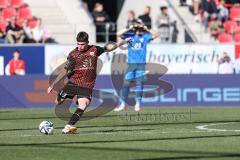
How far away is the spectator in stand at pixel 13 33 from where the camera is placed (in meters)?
29.2

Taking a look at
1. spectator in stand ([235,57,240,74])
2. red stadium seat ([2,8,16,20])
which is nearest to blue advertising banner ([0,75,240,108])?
spectator in stand ([235,57,240,74])

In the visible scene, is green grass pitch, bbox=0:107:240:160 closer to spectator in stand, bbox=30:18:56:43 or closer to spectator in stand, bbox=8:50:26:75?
spectator in stand, bbox=8:50:26:75

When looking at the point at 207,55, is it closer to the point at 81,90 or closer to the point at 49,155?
the point at 81,90

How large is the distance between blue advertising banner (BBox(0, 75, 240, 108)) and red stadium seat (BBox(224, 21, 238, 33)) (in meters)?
6.28

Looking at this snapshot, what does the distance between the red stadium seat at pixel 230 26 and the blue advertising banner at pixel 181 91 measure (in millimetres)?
6280

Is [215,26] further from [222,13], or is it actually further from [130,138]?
[130,138]

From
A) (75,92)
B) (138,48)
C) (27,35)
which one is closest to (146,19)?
(27,35)

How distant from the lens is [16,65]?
28188mm

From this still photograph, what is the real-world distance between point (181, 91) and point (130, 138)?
41.7ft

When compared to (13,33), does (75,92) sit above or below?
above

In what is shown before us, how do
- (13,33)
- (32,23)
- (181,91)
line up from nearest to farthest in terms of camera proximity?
(181,91), (13,33), (32,23)

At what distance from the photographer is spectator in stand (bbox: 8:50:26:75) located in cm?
2795

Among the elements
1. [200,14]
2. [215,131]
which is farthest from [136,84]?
[200,14]

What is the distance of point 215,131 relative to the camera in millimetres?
16016
